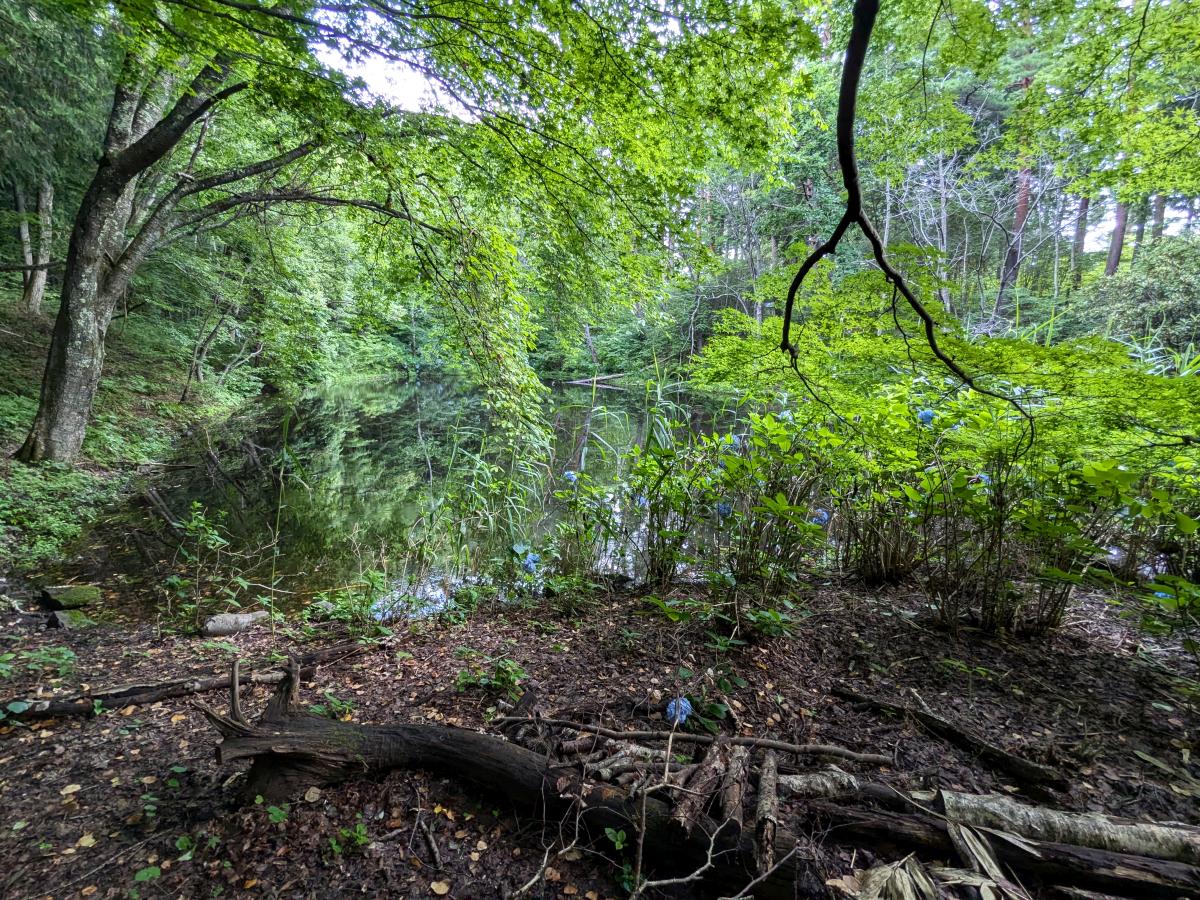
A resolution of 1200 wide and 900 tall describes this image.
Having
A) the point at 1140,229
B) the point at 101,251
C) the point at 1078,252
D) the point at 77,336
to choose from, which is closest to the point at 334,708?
the point at 77,336

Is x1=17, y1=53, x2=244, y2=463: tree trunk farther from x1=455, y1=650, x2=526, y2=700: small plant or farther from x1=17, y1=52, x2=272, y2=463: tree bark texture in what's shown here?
x1=455, y1=650, x2=526, y2=700: small plant

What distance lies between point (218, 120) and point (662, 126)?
7.36 metres

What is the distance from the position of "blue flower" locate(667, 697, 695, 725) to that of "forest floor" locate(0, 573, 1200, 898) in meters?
0.08

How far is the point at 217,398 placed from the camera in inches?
436

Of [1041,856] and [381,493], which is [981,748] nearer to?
[1041,856]

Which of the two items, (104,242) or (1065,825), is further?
(104,242)

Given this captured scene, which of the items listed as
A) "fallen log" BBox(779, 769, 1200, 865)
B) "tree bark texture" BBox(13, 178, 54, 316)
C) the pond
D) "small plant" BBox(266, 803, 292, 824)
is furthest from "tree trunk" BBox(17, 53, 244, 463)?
"fallen log" BBox(779, 769, 1200, 865)

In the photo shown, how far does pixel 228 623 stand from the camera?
3.08 meters

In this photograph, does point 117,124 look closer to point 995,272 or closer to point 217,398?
point 217,398

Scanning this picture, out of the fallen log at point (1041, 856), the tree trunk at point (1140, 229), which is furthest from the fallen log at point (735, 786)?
the tree trunk at point (1140, 229)

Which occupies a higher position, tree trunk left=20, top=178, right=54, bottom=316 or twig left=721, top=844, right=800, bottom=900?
tree trunk left=20, top=178, right=54, bottom=316

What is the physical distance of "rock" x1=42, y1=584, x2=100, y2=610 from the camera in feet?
10.6

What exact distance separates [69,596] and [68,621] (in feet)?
1.47

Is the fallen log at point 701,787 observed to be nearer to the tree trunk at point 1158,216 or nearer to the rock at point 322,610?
the rock at point 322,610
